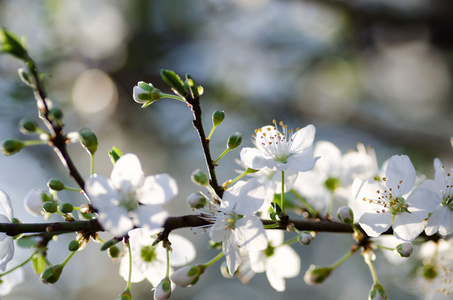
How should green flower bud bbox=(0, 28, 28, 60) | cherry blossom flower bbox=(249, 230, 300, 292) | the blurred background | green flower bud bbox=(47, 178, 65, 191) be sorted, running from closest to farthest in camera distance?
green flower bud bbox=(0, 28, 28, 60) < green flower bud bbox=(47, 178, 65, 191) < cherry blossom flower bbox=(249, 230, 300, 292) < the blurred background

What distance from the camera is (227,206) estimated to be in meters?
1.13

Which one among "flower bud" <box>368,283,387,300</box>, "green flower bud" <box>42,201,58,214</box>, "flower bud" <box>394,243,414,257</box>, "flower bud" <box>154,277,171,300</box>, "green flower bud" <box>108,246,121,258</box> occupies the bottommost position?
"flower bud" <box>154,277,171,300</box>

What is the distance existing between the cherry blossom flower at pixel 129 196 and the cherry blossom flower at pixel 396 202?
20.9 inches

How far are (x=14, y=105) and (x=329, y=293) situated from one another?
3.58m

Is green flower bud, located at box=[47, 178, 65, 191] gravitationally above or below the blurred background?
above

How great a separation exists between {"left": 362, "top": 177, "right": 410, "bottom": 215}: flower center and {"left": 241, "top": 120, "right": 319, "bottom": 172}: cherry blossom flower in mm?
216

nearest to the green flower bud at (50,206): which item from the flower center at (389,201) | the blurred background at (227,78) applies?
the flower center at (389,201)

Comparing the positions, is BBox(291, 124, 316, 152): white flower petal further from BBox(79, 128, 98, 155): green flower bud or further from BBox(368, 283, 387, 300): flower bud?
BBox(79, 128, 98, 155): green flower bud

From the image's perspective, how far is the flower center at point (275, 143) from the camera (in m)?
1.29

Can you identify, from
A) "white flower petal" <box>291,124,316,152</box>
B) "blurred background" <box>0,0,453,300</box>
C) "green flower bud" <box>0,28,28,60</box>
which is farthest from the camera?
"blurred background" <box>0,0,453,300</box>

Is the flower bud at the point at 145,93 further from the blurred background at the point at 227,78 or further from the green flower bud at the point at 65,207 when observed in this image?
the blurred background at the point at 227,78

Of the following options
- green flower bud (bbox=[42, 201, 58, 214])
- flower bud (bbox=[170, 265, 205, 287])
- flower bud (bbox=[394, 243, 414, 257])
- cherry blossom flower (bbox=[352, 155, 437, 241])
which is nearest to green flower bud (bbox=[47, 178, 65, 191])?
green flower bud (bbox=[42, 201, 58, 214])

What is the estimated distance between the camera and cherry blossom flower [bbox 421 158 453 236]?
1.11 m

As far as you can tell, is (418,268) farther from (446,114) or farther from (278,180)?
(446,114)
